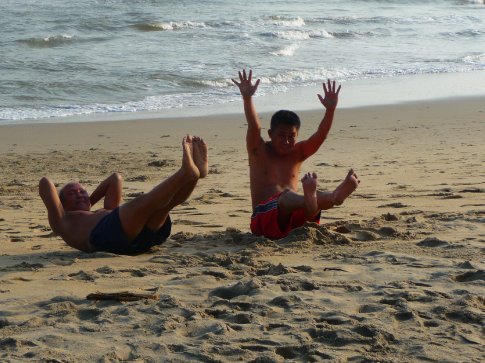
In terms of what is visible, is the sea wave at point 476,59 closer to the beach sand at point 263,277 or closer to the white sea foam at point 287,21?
the white sea foam at point 287,21

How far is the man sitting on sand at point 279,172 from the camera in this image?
5422 mm

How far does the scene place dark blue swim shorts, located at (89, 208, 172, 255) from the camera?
5.19 meters

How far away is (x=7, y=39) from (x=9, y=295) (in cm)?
1590

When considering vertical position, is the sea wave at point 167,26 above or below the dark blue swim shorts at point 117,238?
above

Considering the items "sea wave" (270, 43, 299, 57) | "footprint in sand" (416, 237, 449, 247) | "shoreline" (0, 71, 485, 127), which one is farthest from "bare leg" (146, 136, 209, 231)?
"sea wave" (270, 43, 299, 57)

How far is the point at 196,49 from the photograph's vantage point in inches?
744

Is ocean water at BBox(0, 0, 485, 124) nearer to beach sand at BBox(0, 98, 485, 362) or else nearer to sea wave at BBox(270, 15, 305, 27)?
sea wave at BBox(270, 15, 305, 27)

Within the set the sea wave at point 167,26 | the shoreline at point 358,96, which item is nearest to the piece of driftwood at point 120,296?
the shoreline at point 358,96

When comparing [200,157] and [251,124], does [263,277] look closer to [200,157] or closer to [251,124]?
[200,157]

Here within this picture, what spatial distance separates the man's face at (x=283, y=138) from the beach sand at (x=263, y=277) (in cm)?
57

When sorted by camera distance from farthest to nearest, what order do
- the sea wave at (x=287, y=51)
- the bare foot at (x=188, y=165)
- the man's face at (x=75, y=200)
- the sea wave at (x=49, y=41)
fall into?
the sea wave at (x=49, y=41) → the sea wave at (x=287, y=51) → the man's face at (x=75, y=200) → the bare foot at (x=188, y=165)

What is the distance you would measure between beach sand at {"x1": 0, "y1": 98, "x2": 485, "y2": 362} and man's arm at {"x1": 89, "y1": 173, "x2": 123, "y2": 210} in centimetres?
40

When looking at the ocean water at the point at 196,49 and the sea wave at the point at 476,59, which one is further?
the sea wave at the point at 476,59

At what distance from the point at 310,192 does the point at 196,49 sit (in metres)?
14.1
